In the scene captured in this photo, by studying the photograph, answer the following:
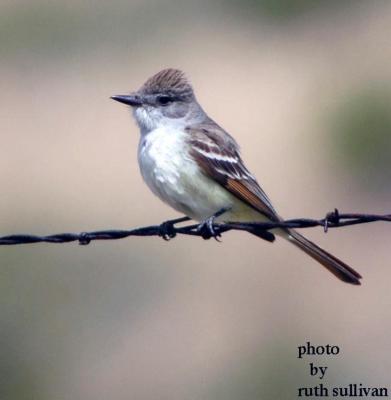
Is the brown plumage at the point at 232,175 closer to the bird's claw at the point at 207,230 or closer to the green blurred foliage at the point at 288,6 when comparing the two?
the bird's claw at the point at 207,230

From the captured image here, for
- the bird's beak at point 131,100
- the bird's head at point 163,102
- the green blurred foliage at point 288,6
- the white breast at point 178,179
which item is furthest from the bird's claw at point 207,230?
the green blurred foliage at point 288,6

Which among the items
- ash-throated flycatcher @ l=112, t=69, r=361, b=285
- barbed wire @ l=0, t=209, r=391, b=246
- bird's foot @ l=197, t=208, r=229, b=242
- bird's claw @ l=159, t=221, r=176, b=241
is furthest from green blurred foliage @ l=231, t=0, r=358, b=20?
barbed wire @ l=0, t=209, r=391, b=246

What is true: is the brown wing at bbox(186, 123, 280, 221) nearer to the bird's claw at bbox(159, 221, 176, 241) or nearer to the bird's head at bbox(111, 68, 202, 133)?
the bird's head at bbox(111, 68, 202, 133)

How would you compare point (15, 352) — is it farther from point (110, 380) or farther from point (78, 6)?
point (78, 6)

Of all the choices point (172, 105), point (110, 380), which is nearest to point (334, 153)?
point (110, 380)

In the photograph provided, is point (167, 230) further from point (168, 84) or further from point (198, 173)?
point (168, 84)

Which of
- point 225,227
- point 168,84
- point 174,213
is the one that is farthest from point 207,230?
point 174,213
